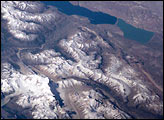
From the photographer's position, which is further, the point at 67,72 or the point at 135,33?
the point at 135,33

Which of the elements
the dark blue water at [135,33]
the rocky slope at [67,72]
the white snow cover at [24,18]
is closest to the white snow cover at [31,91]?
the rocky slope at [67,72]

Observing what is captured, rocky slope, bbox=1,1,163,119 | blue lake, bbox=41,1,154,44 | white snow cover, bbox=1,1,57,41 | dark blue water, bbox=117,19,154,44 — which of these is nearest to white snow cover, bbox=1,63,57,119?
rocky slope, bbox=1,1,163,119

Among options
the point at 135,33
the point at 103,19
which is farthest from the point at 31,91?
the point at 103,19

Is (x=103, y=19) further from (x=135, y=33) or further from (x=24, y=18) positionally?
(x=24, y=18)

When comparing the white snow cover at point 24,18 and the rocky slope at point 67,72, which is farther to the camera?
the white snow cover at point 24,18

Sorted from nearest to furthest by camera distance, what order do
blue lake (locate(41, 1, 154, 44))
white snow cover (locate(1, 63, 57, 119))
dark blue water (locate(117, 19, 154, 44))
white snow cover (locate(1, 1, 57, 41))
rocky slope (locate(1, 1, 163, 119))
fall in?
1. white snow cover (locate(1, 63, 57, 119))
2. rocky slope (locate(1, 1, 163, 119))
3. white snow cover (locate(1, 1, 57, 41))
4. dark blue water (locate(117, 19, 154, 44))
5. blue lake (locate(41, 1, 154, 44))

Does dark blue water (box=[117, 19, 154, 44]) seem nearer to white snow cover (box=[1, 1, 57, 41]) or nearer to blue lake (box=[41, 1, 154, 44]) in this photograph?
blue lake (box=[41, 1, 154, 44])

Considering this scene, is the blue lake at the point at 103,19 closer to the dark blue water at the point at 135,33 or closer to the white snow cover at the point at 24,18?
the dark blue water at the point at 135,33

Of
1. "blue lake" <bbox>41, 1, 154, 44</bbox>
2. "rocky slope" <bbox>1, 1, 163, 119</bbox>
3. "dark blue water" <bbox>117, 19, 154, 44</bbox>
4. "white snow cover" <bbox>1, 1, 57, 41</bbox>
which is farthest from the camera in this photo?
"blue lake" <bbox>41, 1, 154, 44</bbox>

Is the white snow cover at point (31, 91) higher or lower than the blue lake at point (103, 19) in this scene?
lower

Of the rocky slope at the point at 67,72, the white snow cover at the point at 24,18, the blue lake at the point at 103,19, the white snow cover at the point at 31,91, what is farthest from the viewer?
the blue lake at the point at 103,19
